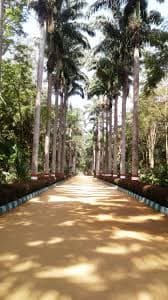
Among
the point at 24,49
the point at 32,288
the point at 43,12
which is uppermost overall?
the point at 43,12

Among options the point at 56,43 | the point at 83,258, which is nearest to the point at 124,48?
the point at 56,43

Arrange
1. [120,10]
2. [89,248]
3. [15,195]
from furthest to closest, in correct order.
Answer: [120,10], [15,195], [89,248]

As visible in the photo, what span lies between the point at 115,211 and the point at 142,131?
36070 mm

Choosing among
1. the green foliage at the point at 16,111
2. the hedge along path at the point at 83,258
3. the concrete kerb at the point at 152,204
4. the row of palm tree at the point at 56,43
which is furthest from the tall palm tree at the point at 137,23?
the hedge along path at the point at 83,258

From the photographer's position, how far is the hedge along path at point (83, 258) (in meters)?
4.74

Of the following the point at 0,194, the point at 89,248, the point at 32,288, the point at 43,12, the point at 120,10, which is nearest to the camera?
the point at 32,288

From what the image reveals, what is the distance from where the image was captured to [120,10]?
95.6ft

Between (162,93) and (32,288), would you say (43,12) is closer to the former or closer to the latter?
(162,93)

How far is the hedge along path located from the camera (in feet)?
15.5

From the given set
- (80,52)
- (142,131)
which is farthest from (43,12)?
(142,131)

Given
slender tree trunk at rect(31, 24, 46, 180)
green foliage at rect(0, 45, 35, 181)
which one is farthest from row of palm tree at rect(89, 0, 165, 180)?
green foliage at rect(0, 45, 35, 181)

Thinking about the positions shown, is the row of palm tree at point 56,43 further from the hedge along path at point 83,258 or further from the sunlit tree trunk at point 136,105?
the hedge along path at point 83,258

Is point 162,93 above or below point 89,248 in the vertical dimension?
above

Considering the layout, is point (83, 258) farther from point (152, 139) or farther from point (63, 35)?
point (152, 139)
